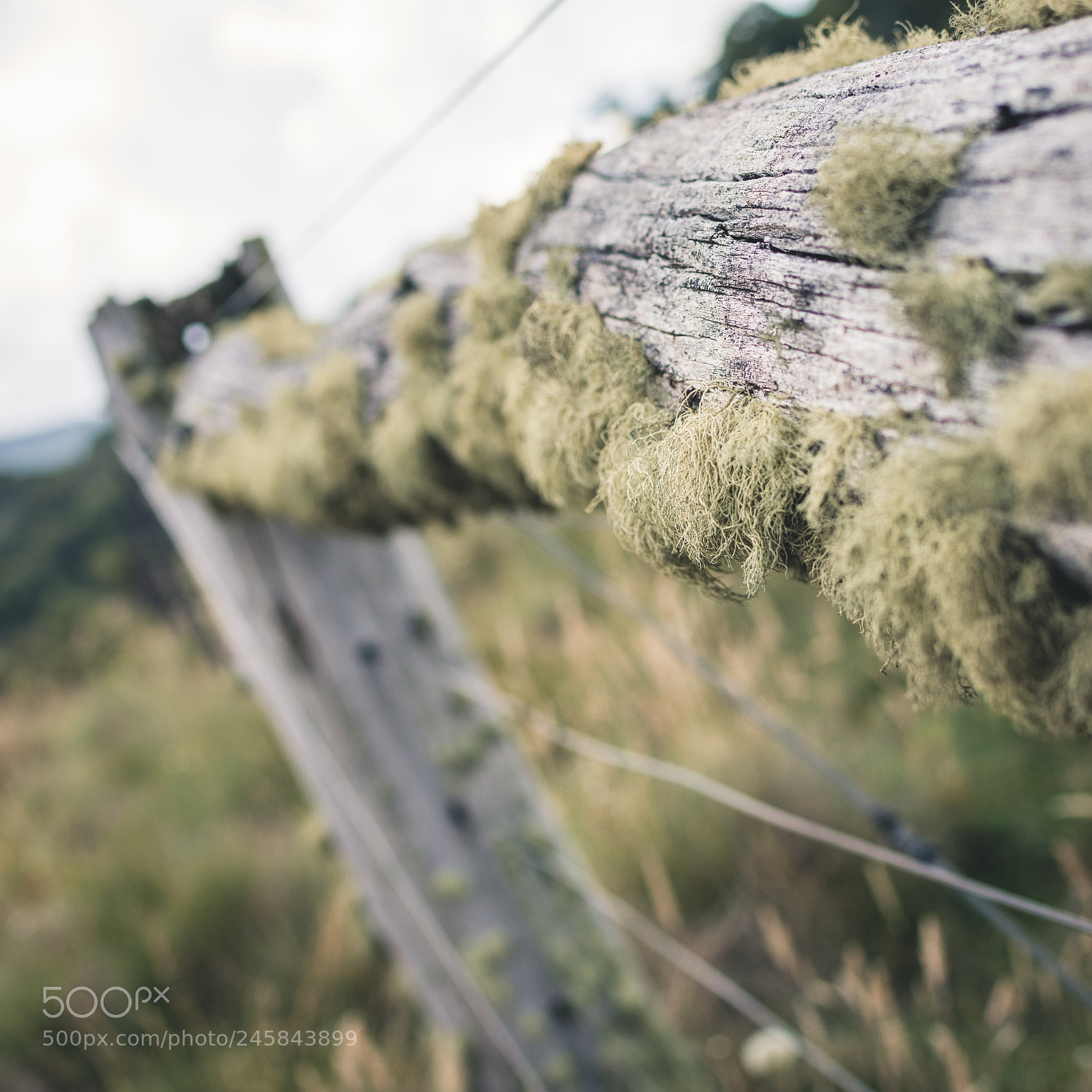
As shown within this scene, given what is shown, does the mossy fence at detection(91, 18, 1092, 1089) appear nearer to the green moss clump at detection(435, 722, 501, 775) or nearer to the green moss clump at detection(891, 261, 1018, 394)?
the green moss clump at detection(891, 261, 1018, 394)

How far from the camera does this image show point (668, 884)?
2895 mm

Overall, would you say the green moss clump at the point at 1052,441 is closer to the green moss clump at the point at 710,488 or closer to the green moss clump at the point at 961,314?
the green moss clump at the point at 961,314

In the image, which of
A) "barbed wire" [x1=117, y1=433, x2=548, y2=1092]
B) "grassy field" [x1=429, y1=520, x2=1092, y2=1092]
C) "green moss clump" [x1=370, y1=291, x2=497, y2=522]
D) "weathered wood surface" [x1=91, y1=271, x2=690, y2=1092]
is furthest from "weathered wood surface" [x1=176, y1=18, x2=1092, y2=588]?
"grassy field" [x1=429, y1=520, x2=1092, y2=1092]

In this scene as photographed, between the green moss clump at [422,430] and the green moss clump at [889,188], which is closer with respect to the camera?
the green moss clump at [889,188]

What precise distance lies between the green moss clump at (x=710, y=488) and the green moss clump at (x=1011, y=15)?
302mm

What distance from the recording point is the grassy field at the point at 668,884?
235 cm

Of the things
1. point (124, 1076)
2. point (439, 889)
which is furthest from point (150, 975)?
point (439, 889)

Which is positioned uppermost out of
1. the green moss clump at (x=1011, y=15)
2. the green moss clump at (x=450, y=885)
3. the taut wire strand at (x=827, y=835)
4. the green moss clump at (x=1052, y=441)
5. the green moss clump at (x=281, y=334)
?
the green moss clump at (x=1011, y=15)

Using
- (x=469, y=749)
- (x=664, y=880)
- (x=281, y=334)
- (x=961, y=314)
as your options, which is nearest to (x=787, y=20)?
(x=281, y=334)

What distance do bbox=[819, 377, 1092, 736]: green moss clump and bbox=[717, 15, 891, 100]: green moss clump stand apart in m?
0.40

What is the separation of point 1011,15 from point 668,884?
2929 mm

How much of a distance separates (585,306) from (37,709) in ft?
31.6

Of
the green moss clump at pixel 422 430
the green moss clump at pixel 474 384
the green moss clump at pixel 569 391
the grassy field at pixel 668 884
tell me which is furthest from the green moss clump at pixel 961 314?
the grassy field at pixel 668 884

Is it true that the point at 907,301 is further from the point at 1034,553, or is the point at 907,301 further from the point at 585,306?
the point at 585,306
